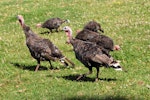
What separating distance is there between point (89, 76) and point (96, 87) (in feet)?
4.95

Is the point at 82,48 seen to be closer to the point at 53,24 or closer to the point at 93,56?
the point at 93,56

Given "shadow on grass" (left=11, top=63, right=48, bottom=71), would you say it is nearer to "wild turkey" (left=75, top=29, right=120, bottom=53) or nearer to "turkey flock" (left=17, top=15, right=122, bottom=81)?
"turkey flock" (left=17, top=15, right=122, bottom=81)

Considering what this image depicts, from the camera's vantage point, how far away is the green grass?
36.4 ft

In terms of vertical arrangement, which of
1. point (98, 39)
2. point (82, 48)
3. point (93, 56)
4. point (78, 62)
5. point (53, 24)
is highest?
point (82, 48)

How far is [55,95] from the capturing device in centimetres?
1097

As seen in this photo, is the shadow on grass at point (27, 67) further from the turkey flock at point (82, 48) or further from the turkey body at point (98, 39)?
the turkey body at point (98, 39)

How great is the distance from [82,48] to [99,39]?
285 centimetres

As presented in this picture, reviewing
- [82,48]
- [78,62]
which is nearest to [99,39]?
[78,62]

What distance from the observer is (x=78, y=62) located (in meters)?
14.5

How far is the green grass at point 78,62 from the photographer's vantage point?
11.1 metres

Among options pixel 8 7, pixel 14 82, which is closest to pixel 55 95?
pixel 14 82

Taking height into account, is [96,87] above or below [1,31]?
above

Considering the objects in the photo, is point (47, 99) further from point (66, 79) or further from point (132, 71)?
point (132, 71)

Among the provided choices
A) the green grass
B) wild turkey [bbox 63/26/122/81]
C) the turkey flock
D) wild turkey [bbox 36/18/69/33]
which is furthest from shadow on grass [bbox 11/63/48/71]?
wild turkey [bbox 36/18/69/33]
